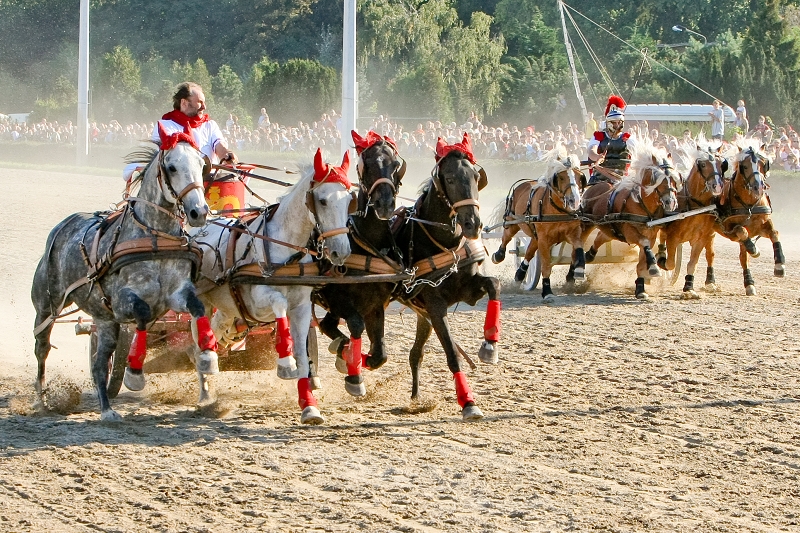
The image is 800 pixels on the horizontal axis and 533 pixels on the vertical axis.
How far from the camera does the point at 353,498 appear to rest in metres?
5.62

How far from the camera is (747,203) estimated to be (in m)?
13.7

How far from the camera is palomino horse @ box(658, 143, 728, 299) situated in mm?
13602

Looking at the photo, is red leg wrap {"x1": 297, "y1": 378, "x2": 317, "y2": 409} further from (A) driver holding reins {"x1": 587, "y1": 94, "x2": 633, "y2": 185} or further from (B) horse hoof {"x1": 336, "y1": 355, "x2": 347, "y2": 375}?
(A) driver holding reins {"x1": 587, "y1": 94, "x2": 633, "y2": 185}

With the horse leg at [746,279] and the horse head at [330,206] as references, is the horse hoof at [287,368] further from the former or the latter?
the horse leg at [746,279]

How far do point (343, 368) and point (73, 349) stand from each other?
12.9 ft

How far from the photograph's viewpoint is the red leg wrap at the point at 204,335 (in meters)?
6.59

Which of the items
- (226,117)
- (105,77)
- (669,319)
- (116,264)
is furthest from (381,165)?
(105,77)

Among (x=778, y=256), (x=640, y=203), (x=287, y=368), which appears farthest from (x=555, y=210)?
(x=287, y=368)

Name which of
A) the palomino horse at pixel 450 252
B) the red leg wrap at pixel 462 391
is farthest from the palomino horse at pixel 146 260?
the red leg wrap at pixel 462 391

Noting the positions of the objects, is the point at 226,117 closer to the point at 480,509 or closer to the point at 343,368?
the point at 343,368

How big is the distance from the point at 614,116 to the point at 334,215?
7.77 meters

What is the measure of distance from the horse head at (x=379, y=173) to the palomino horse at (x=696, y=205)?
7.22 m

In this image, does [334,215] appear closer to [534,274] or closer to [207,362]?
[207,362]

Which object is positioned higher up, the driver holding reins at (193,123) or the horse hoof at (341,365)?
the driver holding reins at (193,123)
